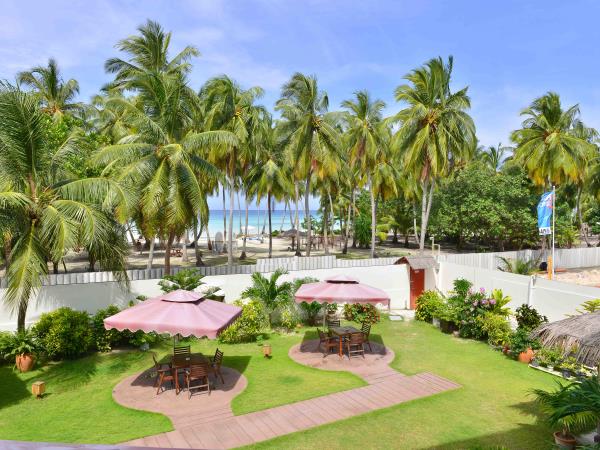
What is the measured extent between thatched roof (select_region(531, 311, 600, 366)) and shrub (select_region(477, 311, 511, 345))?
16.1 ft

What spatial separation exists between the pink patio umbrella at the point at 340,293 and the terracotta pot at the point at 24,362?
7733 millimetres

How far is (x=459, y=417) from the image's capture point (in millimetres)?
9250

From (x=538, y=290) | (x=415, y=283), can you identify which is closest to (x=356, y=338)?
(x=538, y=290)

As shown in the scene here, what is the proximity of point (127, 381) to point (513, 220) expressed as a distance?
A: 3032 centimetres

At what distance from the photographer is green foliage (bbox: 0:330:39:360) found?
11492 millimetres

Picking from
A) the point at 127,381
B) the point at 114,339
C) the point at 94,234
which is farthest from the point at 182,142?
the point at 127,381

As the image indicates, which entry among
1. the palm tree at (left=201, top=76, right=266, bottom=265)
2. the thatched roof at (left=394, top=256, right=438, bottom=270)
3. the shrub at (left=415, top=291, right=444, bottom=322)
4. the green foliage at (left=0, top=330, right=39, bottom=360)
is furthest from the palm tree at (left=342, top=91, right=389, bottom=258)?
the green foliage at (left=0, top=330, right=39, bottom=360)

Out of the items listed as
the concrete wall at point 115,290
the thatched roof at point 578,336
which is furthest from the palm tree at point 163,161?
the thatched roof at point 578,336

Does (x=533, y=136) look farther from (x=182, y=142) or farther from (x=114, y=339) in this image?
(x=114, y=339)

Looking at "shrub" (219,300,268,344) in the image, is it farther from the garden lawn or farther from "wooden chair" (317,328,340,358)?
the garden lawn

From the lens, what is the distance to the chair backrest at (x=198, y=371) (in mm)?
10094

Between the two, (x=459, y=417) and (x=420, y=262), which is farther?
(x=420, y=262)

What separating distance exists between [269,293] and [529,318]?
9358 mm

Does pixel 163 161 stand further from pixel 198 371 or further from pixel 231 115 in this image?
pixel 198 371
